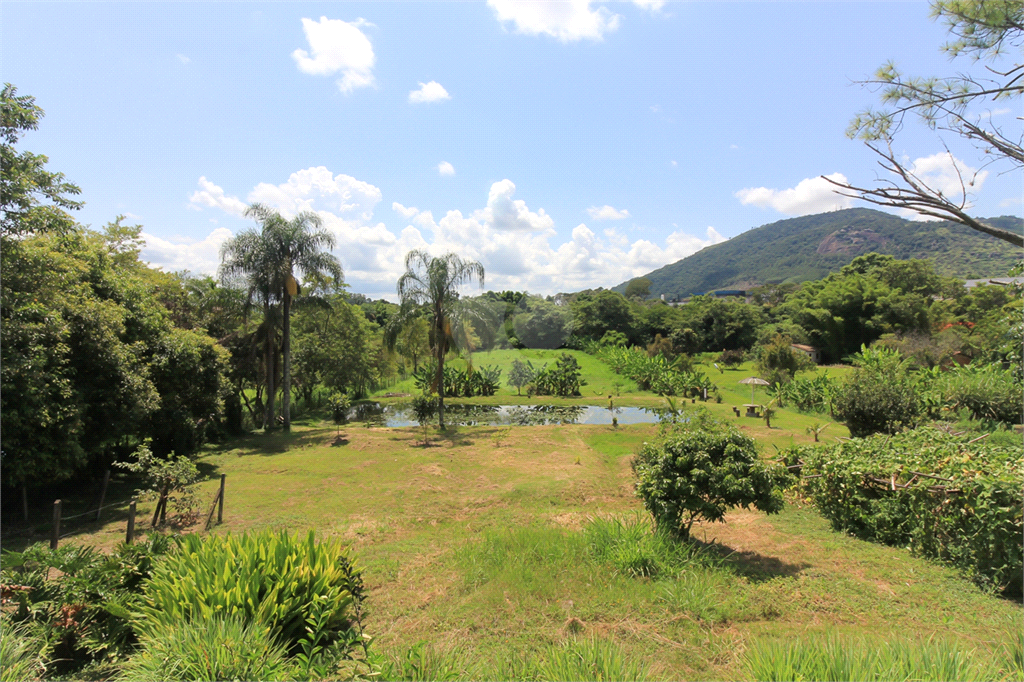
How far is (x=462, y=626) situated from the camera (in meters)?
4.15

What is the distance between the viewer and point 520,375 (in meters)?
28.5

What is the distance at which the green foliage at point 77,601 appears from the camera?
357 cm

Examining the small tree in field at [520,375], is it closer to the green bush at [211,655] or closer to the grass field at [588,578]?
the grass field at [588,578]

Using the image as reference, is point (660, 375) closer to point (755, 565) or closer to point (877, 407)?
point (877, 407)

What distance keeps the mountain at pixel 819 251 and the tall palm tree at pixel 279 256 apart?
61507 mm

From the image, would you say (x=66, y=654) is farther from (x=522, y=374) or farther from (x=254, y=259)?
(x=522, y=374)

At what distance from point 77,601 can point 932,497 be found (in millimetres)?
9646

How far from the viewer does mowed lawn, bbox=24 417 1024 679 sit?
3889mm

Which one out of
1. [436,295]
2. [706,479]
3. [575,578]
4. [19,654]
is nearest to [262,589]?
[19,654]

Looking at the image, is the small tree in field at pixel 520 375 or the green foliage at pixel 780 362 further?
the small tree in field at pixel 520 375

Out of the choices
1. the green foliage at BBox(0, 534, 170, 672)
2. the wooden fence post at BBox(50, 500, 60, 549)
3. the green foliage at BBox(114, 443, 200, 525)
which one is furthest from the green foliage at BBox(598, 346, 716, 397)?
the wooden fence post at BBox(50, 500, 60, 549)

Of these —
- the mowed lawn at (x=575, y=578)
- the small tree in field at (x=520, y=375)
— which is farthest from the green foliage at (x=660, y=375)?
the mowed lawn at (x=575, y=578)

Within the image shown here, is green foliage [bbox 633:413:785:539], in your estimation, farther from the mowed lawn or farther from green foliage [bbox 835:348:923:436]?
green foliage [bbox 835:348:923:436]

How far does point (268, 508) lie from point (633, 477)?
25.7 feet
